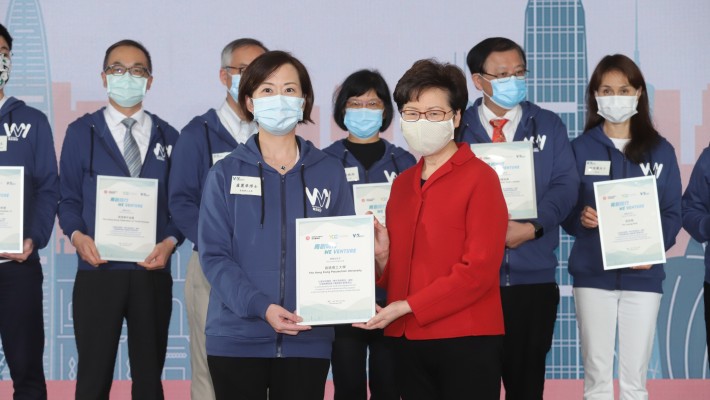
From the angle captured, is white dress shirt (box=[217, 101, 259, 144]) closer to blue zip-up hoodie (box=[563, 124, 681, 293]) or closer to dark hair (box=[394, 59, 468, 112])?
dark hair (box=[394, 59, 468, 112])

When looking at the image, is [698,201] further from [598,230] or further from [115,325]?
[115,325]

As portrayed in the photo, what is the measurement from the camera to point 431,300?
285cm

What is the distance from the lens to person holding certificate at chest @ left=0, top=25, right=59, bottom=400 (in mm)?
3943

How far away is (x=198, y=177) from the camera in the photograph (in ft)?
13.2

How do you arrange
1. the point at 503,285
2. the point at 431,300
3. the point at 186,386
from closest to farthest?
the point at 431,300 → the point at 503,285 → the point at 186,386

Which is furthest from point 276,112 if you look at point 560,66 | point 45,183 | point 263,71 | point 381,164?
point 560,66

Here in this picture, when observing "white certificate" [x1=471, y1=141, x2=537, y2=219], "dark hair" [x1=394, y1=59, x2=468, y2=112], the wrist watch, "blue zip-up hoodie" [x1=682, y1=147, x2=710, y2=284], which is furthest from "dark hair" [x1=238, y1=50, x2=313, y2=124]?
"blue zip-up hoodie" [x1=682, y1=147, x2=710, y2=284]

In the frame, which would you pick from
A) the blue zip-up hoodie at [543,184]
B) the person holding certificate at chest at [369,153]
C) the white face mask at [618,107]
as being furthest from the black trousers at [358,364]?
the white face mask at [618,107]

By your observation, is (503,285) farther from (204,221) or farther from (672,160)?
(204,221)

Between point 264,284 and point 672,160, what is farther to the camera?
point 672,160

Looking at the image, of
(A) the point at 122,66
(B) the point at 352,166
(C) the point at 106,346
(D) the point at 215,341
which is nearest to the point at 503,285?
(B) the point at 352,166

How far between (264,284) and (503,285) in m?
1.30

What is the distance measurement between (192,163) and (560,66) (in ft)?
8.95

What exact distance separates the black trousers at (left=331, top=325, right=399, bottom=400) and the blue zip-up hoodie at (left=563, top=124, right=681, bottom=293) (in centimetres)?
97
